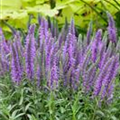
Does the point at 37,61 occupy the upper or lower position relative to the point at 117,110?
upper

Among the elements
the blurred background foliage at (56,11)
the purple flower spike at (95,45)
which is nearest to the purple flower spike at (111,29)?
the purple flower spike at (95,45)

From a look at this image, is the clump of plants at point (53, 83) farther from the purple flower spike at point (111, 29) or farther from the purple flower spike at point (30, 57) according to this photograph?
the purple flower spike at point (111, 29)

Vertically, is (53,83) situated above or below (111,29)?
below

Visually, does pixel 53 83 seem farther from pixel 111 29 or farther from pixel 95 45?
pixel 111 29

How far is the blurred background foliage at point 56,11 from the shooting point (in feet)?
9.23

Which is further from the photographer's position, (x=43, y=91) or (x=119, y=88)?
(x=119, y=88)

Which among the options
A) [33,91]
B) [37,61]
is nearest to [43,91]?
[33,91]

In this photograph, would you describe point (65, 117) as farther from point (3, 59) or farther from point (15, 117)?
point (3, 59)

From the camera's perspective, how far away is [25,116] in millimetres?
1869

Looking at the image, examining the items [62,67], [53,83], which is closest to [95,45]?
[62,67]

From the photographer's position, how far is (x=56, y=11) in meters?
2.71

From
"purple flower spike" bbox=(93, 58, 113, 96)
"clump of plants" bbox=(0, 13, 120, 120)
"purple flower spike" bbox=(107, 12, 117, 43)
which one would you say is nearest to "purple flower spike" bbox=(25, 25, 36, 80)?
"clump of plants" bbox=(0, 13, 120, 120)

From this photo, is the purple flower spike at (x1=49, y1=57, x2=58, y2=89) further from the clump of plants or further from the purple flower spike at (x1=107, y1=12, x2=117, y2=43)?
the purple flower spike at (x1=107, y1=12, x2=117, y2=43)

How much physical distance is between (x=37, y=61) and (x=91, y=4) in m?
1.37
